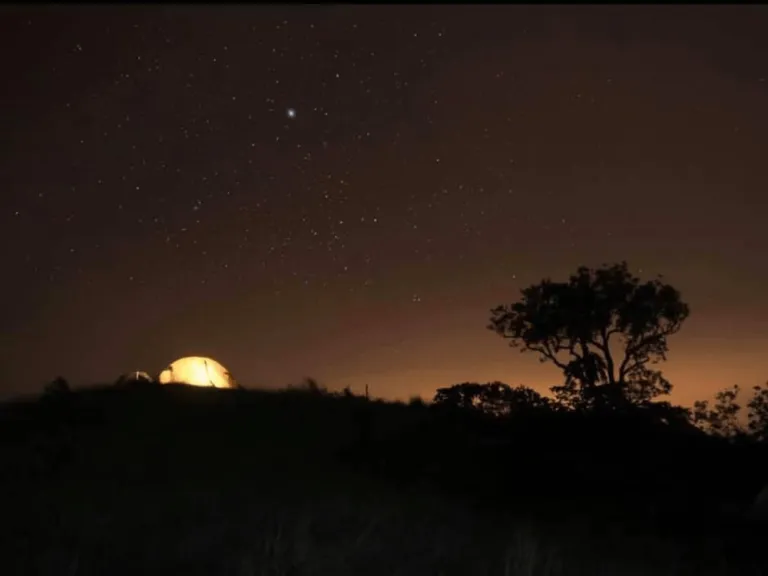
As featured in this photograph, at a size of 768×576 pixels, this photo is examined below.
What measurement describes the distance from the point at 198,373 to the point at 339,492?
15.1 metres

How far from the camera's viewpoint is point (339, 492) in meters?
12.9

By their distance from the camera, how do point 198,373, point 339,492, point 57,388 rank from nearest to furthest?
→ point 339,492 < point 57,388 < point 198,373

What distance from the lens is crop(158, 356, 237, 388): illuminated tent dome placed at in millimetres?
26875

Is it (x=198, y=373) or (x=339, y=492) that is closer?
(x=339, y=492)

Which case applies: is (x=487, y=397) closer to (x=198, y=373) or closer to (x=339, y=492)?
(x=198, y=373)

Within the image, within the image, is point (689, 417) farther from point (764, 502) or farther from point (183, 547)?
point (183, 547)

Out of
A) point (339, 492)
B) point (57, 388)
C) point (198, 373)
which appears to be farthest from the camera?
point (198, 373)

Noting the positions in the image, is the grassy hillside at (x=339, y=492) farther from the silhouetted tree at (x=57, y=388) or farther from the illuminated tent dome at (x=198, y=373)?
the illuminated tent dome at (x=198, y=373)

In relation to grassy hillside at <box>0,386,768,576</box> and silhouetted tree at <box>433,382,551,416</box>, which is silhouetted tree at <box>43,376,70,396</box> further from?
silhouetted tree at <box>433,382,551,416</box>

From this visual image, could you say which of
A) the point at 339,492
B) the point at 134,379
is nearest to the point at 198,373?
the point at 134,379

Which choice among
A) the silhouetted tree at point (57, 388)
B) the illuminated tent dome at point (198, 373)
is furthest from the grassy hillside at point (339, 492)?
the illuminated tent dome at point (198, 373)

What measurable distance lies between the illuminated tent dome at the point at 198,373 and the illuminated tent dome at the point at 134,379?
0.71 meters

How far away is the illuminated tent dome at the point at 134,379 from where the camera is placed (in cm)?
2209

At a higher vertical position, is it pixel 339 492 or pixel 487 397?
pixel 487 397
